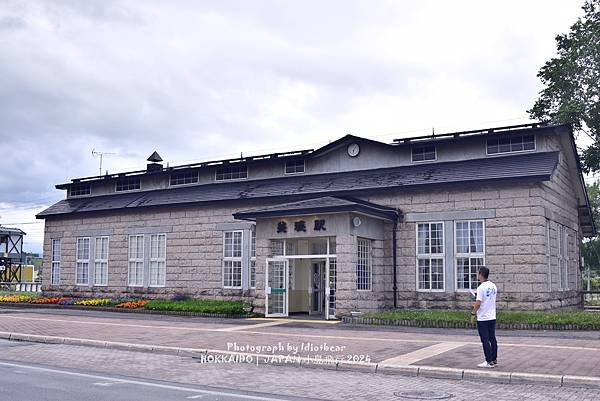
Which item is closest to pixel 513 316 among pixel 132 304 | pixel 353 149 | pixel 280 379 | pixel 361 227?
pixel 361 227

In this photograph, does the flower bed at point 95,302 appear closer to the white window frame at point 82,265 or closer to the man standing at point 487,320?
the white window frame at point 82,265

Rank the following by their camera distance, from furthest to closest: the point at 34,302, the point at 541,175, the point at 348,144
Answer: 1. the point at 34,302
2. the point at 348,144
3. the point at 541,175

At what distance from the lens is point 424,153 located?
25.1 m

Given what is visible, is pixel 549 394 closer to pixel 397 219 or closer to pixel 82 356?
pixel 82 356

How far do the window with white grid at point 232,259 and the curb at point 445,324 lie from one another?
717cm

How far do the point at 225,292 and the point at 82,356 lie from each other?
12591 millimetres

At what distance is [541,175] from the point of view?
20.3m

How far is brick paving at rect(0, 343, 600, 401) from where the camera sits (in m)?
9.91

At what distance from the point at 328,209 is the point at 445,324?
5222 mm

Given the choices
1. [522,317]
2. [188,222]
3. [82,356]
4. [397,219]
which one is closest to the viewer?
[82,356]

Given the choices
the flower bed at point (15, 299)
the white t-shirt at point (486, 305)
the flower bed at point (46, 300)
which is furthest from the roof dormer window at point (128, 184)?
the white t-shirt at point (486, 305)

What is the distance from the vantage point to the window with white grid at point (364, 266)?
71.9 ft

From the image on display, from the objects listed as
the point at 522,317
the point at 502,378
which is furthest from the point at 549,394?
the point at 522,317

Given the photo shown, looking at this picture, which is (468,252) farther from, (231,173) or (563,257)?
(231,173)
